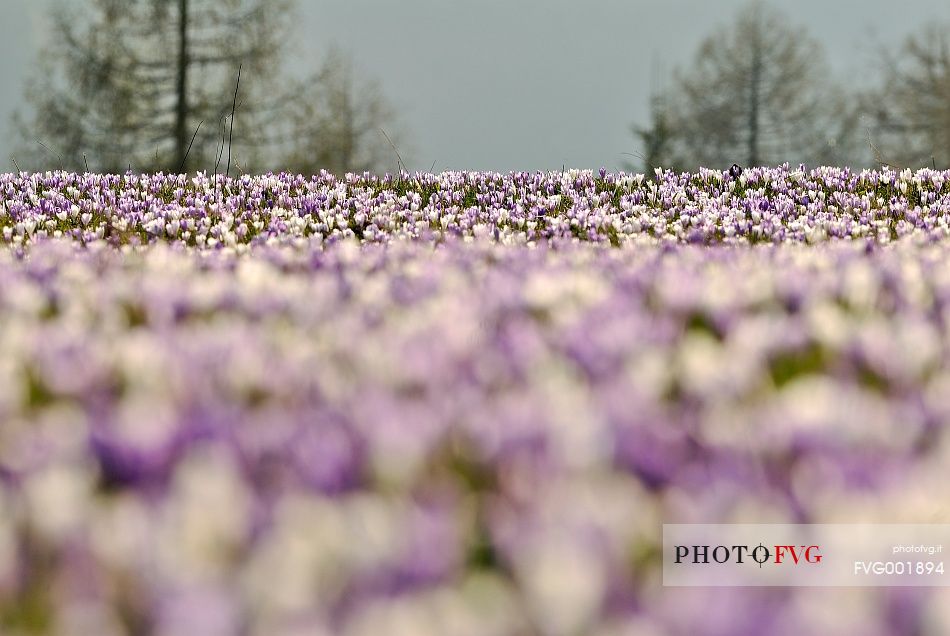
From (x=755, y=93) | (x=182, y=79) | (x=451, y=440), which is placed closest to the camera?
(x=451, y=440)

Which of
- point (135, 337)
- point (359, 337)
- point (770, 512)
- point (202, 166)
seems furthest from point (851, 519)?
point (202, 166)

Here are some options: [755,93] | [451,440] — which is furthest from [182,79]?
[451,440]

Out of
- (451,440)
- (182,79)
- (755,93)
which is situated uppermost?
(755,93)

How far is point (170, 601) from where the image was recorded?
164cm

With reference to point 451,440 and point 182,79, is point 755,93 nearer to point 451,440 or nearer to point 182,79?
point 182,79

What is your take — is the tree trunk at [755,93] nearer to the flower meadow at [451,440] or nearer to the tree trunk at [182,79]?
the tree trunk at [182,79]

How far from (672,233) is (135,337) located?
9021 millimetres

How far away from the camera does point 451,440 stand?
243 centimetres

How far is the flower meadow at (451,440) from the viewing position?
169 centimetres

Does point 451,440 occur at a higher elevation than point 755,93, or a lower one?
lower

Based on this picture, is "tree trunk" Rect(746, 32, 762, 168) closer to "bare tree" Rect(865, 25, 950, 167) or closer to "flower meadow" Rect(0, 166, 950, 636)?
"bare tree" Rect(865, 25, 950, 167)

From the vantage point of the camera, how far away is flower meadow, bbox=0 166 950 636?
169cm

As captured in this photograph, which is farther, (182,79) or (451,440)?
(182,79)

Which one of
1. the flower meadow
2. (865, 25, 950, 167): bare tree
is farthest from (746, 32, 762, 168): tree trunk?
the flower meadow
